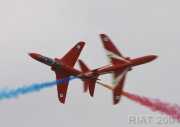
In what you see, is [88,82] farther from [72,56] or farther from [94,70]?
[72,56]

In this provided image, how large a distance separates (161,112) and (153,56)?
277 inches

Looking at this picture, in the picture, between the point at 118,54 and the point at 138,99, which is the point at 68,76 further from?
the point at 138,99

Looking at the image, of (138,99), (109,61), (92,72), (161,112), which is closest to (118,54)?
(109,61)

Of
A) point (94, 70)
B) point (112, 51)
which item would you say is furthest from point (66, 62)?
point (112, 51)

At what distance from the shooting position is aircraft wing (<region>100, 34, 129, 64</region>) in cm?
3762

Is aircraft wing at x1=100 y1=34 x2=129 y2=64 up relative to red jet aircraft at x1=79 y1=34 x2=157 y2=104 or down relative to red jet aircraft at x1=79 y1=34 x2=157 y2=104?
up

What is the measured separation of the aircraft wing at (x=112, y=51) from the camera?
3762cm

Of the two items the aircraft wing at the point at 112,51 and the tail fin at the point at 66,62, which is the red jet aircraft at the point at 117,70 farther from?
the tail fin at the point at 66,62

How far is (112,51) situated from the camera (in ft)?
126

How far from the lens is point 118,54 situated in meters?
38.0

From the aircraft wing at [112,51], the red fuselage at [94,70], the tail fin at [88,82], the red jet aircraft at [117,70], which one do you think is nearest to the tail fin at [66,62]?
the red fuselage at [94,70]

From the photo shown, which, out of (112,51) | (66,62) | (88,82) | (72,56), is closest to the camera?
(88,82)

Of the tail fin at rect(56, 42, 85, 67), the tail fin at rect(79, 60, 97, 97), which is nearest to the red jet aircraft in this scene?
the tail fin at rect(79, 60, 97, 97)

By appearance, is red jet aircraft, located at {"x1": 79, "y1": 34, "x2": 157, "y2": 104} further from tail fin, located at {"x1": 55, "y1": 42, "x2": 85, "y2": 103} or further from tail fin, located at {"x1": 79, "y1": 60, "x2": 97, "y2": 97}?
tail fin, located at {"x1": 55, "y1": 42, "x2": 85, "y2": 103}
